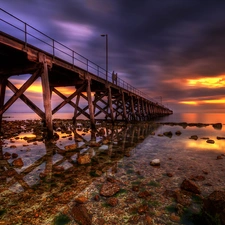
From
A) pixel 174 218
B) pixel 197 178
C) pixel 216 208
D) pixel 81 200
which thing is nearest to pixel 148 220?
pixel 174 218

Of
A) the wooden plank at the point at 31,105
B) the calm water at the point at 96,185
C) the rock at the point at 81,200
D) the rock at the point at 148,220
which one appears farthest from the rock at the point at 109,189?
the wooden plank at the point at 31,105

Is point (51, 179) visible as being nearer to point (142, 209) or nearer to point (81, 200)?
point (81, 200)

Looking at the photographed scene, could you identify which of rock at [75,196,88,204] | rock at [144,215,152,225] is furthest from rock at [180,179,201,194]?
rock at [75,196,88,204]

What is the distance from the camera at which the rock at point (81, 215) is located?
2299 millimetres

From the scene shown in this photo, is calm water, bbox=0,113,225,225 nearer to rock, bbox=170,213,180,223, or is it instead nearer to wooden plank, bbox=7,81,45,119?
rock, bbox=170,213,180,223

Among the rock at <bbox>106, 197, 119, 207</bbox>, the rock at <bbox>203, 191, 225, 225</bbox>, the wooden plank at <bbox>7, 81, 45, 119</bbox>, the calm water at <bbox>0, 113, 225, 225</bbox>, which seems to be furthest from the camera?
the wooden plank at <bbox>7, 81, 45, 119</bbox>

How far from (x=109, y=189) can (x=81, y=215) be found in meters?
0.92

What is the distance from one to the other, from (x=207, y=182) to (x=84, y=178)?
2.80 metres

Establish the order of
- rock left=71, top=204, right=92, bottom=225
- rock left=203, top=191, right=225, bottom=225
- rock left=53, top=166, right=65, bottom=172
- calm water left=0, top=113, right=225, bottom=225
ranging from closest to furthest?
rock left=203, top=191, right=225, bottom=225
rock left=71, top=204, right=92, bottom=225
calm water left=0, top=113, right=225, bottom=225
rock left=53, top=166, right=65, bottom=172

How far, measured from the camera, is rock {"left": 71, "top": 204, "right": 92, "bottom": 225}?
2299 mm

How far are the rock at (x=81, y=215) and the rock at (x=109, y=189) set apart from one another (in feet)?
2.16

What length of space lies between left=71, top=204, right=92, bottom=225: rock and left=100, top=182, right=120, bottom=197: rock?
2.16 ft

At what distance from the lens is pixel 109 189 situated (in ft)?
10.5

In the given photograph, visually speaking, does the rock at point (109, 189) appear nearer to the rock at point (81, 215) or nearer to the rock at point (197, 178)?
the rock at point (81, 215)
